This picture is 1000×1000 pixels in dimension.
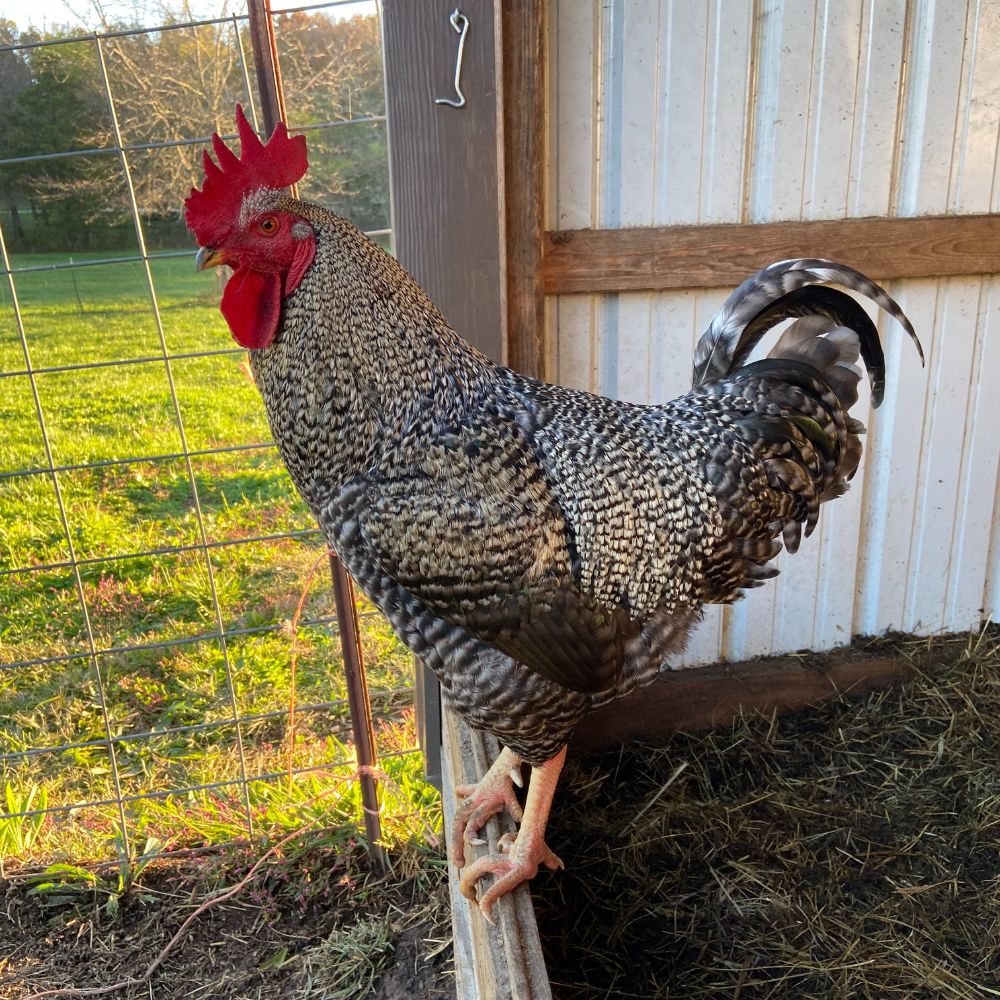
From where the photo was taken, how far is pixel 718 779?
2.79 metres

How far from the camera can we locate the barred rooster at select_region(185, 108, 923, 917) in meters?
1.70

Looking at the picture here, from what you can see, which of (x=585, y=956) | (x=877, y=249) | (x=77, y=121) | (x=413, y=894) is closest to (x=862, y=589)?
(x=877, y=249)

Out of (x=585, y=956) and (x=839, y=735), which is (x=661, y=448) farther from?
(x=839, y=735)

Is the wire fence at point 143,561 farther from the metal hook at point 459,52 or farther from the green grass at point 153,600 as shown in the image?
the metal hook at point 459,52

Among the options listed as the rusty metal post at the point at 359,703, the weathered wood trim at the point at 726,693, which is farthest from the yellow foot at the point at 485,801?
the weathered wood trim at the point at 726,693

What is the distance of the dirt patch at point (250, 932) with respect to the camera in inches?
98.5

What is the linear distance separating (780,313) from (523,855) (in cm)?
163

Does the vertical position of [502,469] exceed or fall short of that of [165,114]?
it falls short

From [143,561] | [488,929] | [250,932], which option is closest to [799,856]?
[488,929]

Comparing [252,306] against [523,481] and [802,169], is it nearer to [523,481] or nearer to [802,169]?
[523,481]

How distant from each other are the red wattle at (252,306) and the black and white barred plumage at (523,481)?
3 cm

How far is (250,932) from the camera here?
2.69 metres

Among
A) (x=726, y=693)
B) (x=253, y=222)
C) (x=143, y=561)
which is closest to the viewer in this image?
(x=253, y=222)

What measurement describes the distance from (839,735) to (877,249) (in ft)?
5.90
